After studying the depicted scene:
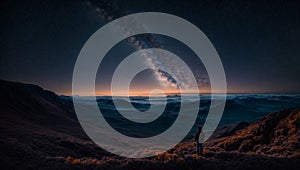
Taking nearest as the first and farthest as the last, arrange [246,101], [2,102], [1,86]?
1. [2,102]
2. [1,86]
3. [246,101]

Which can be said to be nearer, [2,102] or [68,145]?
[68,145]

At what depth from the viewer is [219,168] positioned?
1059 cm

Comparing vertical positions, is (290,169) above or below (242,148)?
above

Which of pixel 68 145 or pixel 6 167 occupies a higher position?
pixel 6 167

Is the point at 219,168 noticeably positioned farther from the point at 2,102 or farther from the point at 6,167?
the point at 2,102

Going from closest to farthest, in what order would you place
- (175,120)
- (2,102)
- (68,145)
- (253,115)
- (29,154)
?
(29,154) → (68,145) → (2,102) → (253,115) → (175,120)

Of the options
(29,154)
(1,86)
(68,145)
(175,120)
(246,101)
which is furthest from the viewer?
(246,101)

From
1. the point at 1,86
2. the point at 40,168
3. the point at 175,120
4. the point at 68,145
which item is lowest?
the point at 175,120

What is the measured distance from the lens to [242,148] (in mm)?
19781

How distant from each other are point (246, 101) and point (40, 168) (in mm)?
148138

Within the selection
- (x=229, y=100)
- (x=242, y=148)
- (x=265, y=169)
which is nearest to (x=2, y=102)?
(x=242, y=148)

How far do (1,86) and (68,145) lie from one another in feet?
177

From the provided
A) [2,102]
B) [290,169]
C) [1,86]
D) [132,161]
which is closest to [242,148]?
[290,169]

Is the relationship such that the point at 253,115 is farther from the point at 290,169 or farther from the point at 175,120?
the point at 290,169
